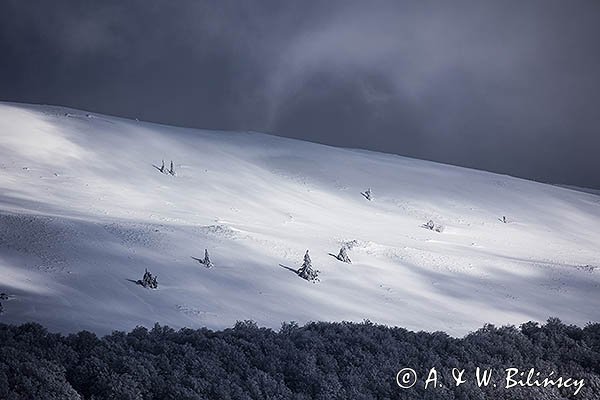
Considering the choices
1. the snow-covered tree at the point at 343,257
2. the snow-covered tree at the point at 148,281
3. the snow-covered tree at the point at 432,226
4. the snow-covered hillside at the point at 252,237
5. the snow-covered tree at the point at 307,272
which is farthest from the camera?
the snow-covered tree at the point at 432,226

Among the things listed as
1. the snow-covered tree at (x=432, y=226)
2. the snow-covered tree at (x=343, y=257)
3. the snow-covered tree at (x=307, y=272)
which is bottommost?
the snow-covered tree at (x=307, y=272)

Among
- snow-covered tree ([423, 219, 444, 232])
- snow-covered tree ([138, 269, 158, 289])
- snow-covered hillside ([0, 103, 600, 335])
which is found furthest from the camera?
snow-covered tree ([423, 219, 444, 232])

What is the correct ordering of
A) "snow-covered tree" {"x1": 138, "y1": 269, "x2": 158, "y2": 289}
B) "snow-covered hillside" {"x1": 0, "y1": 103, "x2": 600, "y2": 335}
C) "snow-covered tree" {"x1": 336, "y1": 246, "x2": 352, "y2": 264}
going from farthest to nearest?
"snow-covered tree" {"x1": 336, "y1": 246, "x2": 352, "y2": 264}
"snow-covered tree" {"x1": 138, "y1": 269, "x2": 158, "y2": 289}
"snow-covered hillside" {"x1": 0, "y1": 103, "x2": 600, "y2": 335}

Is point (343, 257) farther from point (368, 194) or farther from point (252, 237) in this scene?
point (368, 194)

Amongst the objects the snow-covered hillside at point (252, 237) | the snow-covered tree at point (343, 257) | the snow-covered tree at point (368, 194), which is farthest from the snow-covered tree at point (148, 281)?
the snow-covered tree at point (368, 194)

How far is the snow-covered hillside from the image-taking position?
16.7m

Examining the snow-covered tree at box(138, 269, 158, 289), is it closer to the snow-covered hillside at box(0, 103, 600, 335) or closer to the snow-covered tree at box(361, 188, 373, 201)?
the snow-covered hillside at box(0, 103, 600, 335)

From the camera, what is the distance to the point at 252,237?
80.8ft

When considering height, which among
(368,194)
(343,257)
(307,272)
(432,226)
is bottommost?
(307,272)

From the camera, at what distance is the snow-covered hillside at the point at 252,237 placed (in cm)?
1672

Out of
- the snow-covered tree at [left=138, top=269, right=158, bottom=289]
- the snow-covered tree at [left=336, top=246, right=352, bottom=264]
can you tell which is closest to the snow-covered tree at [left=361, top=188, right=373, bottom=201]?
the snow-covered tree at [left=336, top=246, right=352, bottom=264]

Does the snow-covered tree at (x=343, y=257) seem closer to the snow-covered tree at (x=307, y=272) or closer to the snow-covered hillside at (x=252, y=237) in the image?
the snow-covered hillside at (x=252, y=237)

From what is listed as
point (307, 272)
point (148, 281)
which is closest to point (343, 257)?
point (307, 272)

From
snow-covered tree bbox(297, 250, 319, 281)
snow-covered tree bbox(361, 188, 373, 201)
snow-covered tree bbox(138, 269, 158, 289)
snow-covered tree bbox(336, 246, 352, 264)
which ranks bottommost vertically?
snow-covered tree bbox(138, 269, 158, 289)
